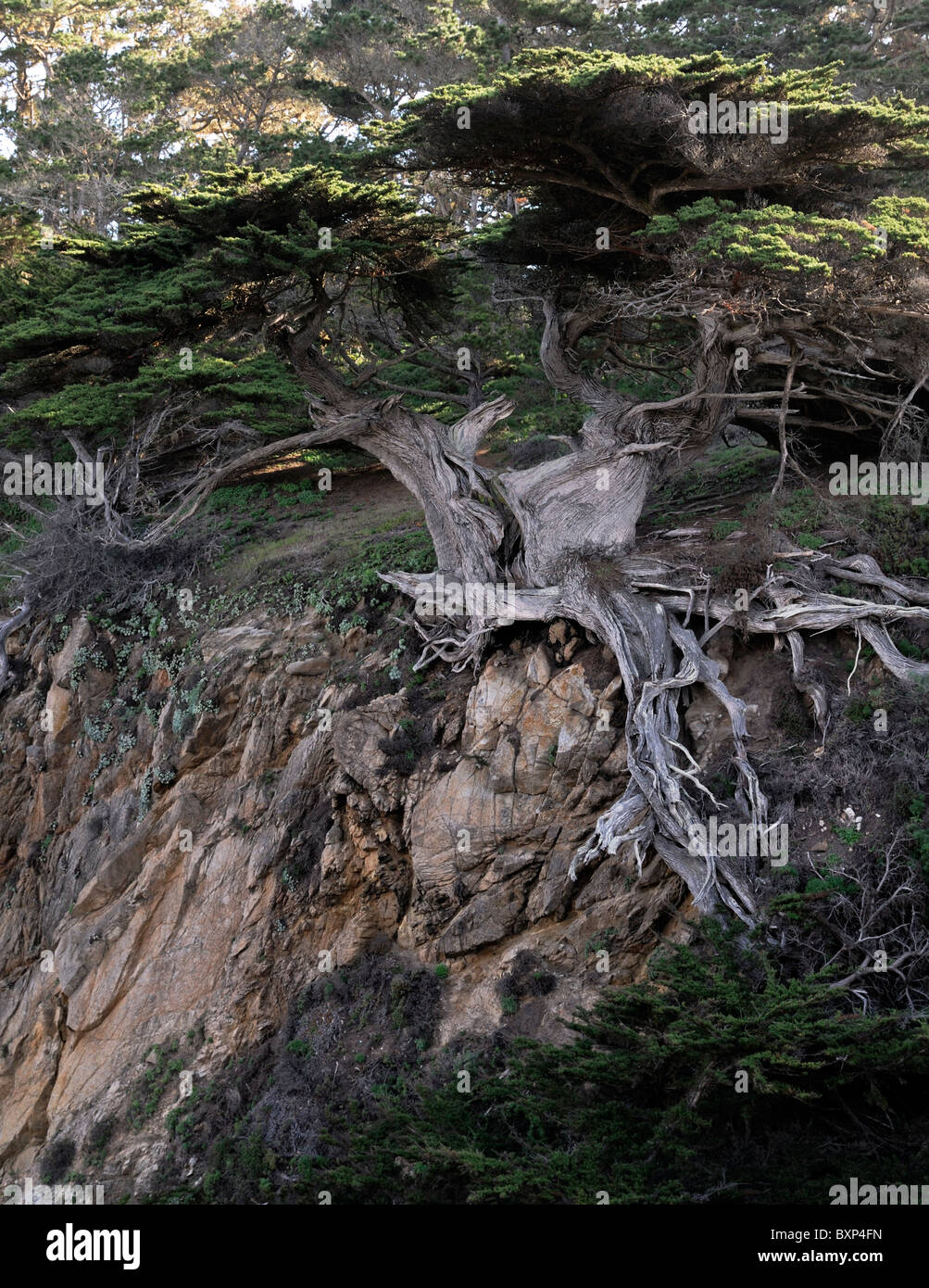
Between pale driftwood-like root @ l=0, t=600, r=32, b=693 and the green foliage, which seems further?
pale driftwood-like root @ l=0, t=600, r=32, b=693

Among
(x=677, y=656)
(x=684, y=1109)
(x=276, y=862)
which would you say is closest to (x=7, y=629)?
(x=276, y=862)

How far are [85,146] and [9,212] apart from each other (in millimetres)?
8042

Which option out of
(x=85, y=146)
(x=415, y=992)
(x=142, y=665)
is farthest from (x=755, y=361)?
(x=85, y=146)

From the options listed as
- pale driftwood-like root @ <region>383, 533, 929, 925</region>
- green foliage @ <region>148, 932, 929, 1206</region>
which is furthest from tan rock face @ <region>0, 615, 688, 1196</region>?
green foliage @ <region>148, 932, 929, 1206</region>

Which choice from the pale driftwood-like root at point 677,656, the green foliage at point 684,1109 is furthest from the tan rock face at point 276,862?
the green foliage at point 684,1109

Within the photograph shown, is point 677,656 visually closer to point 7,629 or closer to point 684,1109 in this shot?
point 684,1109

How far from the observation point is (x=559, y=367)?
44.4 feet

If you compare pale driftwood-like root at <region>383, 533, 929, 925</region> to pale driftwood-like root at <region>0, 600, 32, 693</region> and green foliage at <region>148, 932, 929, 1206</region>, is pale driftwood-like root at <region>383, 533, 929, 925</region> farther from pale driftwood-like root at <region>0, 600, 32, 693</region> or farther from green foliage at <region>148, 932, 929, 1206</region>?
pale driftwood-like root at <region>0, 600, 32, 693</region>

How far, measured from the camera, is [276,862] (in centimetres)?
1171

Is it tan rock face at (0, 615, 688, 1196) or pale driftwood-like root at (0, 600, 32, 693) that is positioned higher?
pale driftwood-like root at (0, 600, 32, 693)

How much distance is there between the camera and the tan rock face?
400 inches

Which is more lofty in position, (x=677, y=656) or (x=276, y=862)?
(x=677, y=656)

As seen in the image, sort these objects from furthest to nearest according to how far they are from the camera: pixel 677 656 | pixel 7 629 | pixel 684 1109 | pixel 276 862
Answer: pixel 7 629
pixel 276 862
pixel 677 656
pixel 684 1109

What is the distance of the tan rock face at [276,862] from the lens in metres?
10.2
